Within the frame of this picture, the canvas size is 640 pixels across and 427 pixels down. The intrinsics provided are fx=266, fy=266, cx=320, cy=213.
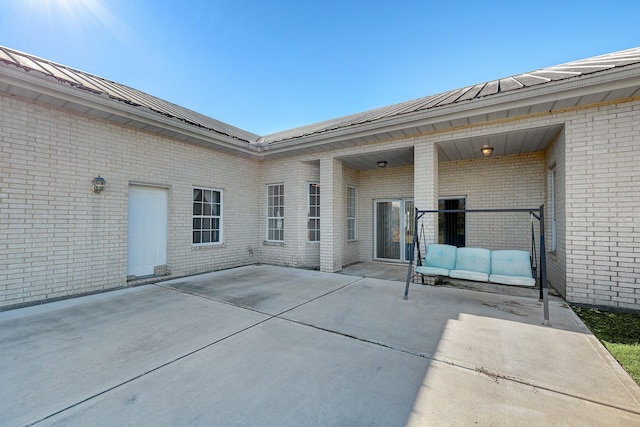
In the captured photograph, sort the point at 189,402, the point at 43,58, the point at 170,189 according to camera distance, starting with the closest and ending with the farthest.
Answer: the point at 189,402 → the point at 43,58 → the point at 170,189

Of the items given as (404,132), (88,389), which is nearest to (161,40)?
(404,132)

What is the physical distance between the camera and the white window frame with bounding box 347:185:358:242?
942 centimetres

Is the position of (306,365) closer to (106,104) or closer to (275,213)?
(106,104)

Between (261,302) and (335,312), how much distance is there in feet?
4.58

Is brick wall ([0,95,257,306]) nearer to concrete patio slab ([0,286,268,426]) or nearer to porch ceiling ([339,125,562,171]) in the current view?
concrete patio slab ([0,286,268,426])

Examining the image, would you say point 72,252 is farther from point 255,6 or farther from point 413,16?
point 413,16

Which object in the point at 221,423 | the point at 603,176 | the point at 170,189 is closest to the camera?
the point at 221,423

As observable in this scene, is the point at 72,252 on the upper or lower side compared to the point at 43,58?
lower

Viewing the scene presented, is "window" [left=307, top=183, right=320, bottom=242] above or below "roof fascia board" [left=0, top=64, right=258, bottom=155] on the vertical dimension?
below

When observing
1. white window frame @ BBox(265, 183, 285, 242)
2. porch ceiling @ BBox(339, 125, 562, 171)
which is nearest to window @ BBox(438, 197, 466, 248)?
porch ceiling @ BBox(339, 125, 562, 171)

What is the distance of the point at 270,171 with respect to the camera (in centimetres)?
892

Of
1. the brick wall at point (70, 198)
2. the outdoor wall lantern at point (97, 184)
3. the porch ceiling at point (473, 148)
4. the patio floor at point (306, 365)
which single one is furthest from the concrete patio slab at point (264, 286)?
the porch ceiling at point (473, 148)

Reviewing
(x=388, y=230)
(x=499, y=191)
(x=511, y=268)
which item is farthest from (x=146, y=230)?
(x=499, y=191)

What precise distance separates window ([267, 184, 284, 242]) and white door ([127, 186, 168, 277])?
Answer: 317 centimetres
